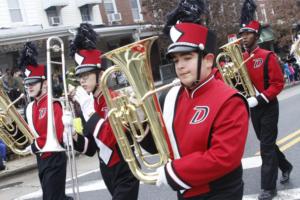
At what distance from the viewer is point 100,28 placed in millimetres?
20953

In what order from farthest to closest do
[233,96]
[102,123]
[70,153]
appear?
[70,153] → [102,123] → [233,96]

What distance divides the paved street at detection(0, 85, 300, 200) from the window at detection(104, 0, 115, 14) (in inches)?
548

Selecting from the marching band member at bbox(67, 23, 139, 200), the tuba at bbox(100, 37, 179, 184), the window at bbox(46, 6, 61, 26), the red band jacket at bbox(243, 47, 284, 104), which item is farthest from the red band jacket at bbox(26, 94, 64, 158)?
the window at bbox(46, 6, 61, 26)

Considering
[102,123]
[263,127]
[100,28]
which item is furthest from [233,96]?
[100,28]

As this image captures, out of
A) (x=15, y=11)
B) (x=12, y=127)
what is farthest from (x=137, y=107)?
(x=15, y=11)

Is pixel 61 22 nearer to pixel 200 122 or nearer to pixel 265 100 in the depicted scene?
pixel 265 100

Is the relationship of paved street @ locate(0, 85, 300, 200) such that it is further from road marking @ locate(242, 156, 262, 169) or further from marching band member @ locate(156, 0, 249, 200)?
marching band member @ locate(156, 0, 249, 200)

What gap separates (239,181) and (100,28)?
1856 cm

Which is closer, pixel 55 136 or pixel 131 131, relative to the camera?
pixel 131 131

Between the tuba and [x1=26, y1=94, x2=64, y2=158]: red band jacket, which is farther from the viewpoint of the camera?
[x1=26, y1=94, x2=64, y2=158]: red band jacket

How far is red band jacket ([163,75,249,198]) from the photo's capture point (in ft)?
8.61

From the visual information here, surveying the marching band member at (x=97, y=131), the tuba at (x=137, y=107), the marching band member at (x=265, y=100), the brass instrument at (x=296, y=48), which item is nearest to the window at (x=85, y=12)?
the brass instrument at (x=296, y=48)

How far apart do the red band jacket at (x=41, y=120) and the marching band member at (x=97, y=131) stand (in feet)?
1.62

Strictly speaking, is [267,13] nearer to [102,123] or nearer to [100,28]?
[100,28]
